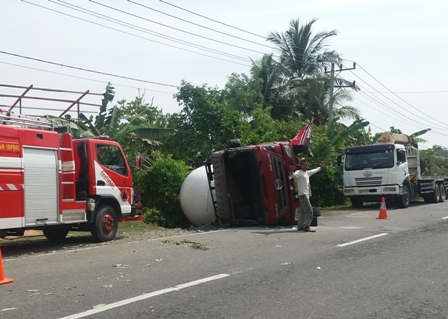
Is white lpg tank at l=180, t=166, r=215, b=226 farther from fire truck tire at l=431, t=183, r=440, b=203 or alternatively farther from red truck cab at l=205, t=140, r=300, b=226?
fire truck tire at l=431, t=183, r=440, b=203

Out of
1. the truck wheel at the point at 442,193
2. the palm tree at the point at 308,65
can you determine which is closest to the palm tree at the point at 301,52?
the palm tree at the point at 308,65

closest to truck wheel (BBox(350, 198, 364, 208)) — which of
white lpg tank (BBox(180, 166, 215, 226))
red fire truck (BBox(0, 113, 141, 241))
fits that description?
white lpg tank (BBox(180, 166, 215, 226))

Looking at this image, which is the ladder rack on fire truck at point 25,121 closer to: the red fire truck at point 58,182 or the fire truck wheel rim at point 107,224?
the red fire truck at point 58,182

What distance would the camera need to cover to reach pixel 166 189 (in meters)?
18.1

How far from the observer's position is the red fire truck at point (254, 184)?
13859mm

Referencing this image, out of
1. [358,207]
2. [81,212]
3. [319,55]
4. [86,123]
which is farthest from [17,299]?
[319,55]

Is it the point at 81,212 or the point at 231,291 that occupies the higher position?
the point at 81,212

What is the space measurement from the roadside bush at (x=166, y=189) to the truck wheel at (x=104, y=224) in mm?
5763

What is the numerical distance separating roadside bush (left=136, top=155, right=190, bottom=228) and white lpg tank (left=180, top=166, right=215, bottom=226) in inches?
33.9

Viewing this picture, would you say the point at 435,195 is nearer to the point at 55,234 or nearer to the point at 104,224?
the point at 104,224

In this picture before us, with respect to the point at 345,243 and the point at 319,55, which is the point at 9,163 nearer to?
the point at 345,243

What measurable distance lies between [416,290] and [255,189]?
7.83 m

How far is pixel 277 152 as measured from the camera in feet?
46.1

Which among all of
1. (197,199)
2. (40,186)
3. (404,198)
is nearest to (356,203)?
(404,198)
